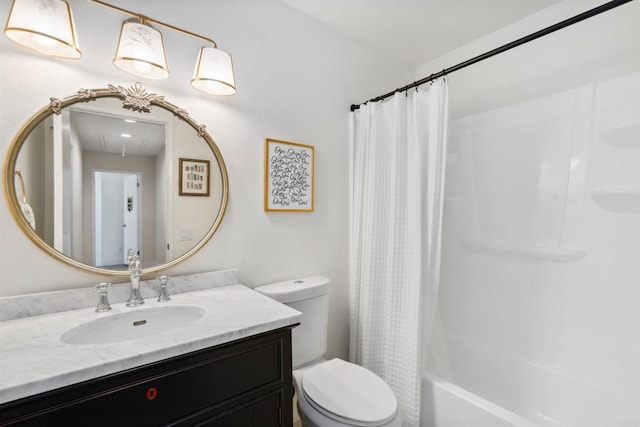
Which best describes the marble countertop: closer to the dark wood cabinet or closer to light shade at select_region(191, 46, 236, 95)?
the dark wood cabinet

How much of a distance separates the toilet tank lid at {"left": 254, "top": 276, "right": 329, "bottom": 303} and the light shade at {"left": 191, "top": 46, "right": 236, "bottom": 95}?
999 millimetres

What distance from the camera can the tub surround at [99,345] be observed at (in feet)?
2.39

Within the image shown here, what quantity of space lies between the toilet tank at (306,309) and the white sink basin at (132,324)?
41 cm

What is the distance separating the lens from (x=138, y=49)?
1.19 meters

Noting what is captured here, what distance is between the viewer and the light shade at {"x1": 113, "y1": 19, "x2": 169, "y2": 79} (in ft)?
3.89

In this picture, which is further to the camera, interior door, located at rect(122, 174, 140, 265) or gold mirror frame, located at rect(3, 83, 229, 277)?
interior door, located at rect(122, 174, 140, 265)

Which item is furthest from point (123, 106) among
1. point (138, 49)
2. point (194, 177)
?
point (194, 177)

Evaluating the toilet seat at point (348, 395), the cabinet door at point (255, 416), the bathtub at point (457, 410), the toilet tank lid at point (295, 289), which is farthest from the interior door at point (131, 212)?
the bathtub at point (457, 410)

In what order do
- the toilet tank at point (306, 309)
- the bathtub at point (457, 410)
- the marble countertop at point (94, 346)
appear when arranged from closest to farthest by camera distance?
the marble countertop at point (94, 346), the bathtub at point (457, 410), the toilet tank at point (306, 309)

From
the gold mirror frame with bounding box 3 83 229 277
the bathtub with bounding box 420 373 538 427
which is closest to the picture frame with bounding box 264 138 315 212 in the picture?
the gold mirror frame with bounding box 3 83 229 277

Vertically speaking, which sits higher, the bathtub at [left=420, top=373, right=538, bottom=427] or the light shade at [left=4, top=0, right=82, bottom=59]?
the light shade at [left=4, top=0, right=82, bottom=59]

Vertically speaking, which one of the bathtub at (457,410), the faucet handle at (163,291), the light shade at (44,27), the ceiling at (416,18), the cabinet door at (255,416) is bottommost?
the bathtub at (457,410)

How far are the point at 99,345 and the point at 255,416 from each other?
55 cm

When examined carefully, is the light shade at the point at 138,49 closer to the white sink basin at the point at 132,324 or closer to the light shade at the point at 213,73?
the light shade at the point at 213,73
